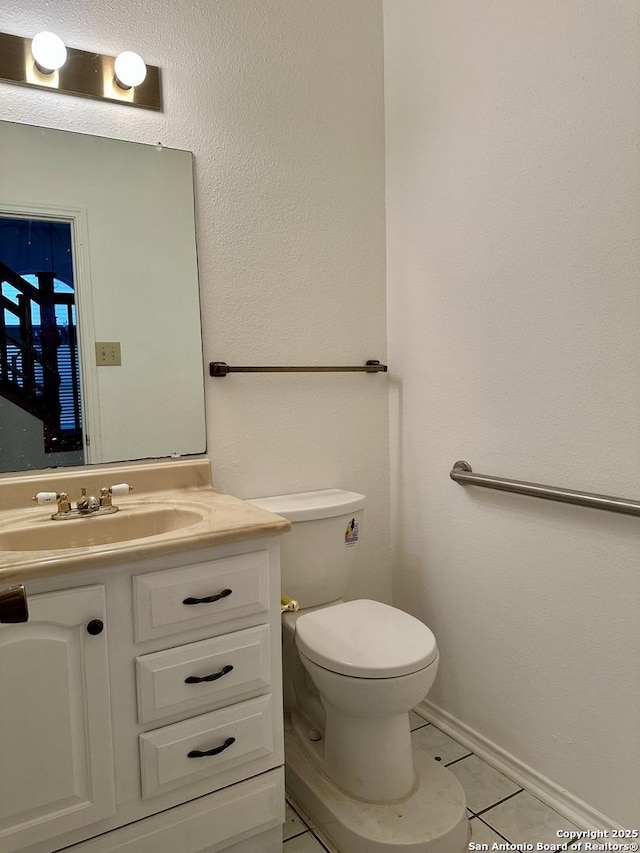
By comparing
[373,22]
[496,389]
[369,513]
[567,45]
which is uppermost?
[373,22]

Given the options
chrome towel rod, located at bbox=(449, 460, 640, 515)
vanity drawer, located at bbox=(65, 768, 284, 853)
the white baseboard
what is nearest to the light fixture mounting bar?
chrome towel rod, located at bbox=(449, 460, 640, 515)

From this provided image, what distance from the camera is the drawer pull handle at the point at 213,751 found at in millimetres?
1192

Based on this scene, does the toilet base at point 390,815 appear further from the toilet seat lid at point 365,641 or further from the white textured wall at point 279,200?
the white textured wall at point 279,200

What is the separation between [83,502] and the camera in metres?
1.38

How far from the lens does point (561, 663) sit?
4.75 ft

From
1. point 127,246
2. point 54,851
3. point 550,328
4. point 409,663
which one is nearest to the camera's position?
point 54,851

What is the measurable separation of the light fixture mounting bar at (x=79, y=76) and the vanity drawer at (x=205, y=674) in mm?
1404

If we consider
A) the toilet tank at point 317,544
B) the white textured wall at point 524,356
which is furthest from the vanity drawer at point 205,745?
the white textured wall at point 524,356

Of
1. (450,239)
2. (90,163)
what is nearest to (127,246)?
(90,163)

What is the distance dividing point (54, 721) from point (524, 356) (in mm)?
1348

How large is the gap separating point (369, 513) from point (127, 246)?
1173 millimetres

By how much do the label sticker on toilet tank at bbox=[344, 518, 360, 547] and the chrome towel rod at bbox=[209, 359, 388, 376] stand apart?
494 millimetres

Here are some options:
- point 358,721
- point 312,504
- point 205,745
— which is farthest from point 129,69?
point 358,721

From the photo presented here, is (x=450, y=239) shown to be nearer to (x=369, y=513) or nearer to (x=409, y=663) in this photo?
(x=369, y=513)
